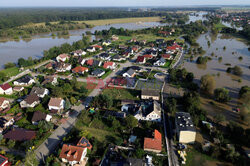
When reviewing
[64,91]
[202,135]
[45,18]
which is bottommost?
[202,135]

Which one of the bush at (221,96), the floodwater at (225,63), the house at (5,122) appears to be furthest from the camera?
the floodwater at (225,63)

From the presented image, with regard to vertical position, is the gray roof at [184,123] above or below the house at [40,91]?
below

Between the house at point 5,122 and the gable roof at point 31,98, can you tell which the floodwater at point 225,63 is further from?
the house at point 5,122

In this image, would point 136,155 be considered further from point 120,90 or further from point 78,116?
point 120,90

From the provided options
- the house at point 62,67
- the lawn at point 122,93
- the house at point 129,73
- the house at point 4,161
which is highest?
the house at point 62,67

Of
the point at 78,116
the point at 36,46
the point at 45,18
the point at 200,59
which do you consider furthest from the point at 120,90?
the point at 45,18

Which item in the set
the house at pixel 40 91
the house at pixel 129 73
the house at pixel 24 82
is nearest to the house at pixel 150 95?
the house at pixel 129 73

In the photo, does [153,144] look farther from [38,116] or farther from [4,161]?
[38,116]
